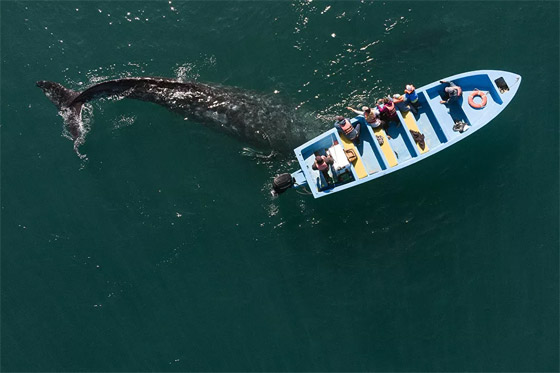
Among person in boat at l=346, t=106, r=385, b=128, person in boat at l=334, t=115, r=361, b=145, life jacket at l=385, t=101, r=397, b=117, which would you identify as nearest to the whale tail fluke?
person in boat at l=334, t=115, r=361, b=145

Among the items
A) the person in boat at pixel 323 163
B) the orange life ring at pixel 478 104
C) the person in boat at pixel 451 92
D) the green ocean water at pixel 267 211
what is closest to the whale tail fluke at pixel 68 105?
the green ocean water at pixel 267 211

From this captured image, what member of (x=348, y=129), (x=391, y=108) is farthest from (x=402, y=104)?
(x=348, y=129)

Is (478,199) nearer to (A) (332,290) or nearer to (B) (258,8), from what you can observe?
(A) (332,290)

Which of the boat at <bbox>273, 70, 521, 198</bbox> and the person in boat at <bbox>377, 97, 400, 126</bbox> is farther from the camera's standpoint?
the boat at <bbox>273, 70, 521, 198</bbox>

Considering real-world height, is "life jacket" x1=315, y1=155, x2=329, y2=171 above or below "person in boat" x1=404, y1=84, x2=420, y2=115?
below

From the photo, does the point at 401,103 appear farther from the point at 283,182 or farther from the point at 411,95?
the point at 283,182

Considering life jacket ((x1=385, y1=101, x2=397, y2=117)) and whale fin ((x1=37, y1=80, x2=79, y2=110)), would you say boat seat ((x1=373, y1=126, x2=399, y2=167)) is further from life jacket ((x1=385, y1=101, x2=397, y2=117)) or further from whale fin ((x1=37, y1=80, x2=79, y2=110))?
whale fin ((x1=37, y1=80, x2=79, y2=110))
